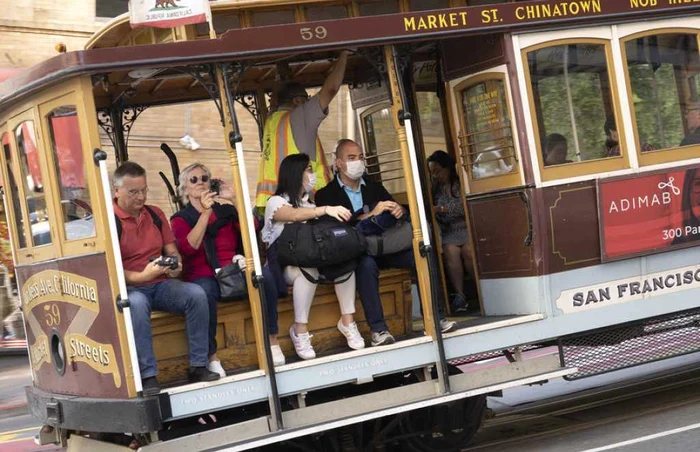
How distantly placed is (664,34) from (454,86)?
63.2 inches

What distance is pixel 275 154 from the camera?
7965 mm

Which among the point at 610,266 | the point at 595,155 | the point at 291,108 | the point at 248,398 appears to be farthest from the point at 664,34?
the point at 248,398

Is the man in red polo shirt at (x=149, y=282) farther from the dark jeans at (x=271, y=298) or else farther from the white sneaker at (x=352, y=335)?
the white sneaker at (x=352, y=335)

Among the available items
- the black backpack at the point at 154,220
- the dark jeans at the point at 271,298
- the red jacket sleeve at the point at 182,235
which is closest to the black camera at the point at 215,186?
the red jacket sleeve at the point at 182,235

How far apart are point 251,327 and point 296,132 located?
1477 mm

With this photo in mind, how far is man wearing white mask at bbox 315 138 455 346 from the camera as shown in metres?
7.57

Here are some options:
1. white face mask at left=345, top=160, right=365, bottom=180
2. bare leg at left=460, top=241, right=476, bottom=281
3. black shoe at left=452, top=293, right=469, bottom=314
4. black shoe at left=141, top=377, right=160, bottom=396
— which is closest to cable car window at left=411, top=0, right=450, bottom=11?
white face mask at left=345, top=160, right=365, bottom=180

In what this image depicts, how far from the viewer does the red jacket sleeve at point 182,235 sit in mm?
7367

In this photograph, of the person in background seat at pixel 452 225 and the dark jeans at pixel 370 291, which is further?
the person in background seat at pixel 452 225

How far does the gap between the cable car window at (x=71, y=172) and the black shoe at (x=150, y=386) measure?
0.94m

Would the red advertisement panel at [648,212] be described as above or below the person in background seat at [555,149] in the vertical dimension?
below

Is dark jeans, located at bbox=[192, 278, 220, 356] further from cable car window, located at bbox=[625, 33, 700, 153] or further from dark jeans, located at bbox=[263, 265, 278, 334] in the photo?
cable car window, located at bbox=[625, 33, 700, 153]

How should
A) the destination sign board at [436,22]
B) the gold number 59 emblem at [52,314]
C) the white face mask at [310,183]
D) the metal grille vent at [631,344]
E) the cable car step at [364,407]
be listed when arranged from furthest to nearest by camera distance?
the metal grille vent at [631,344] < the white face mask at [310,183] < the gold number 59 emblem at [52,314] < the destination sign board at [436,22] < the cable car step at [364,407]

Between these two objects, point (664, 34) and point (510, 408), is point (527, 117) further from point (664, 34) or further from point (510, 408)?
point (510, 408)
